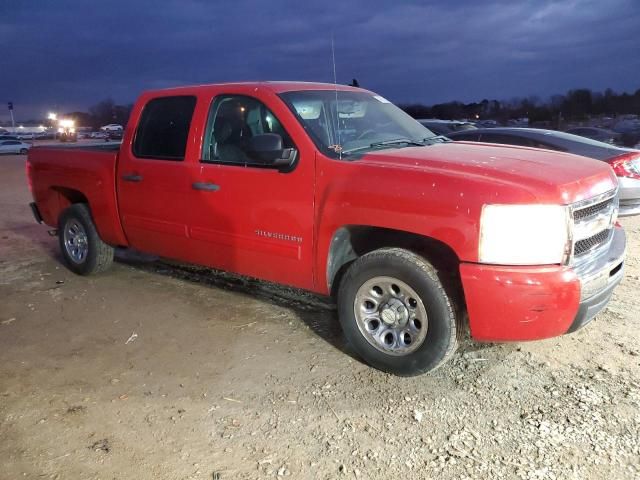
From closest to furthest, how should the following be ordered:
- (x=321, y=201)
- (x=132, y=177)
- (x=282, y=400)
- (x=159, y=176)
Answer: (x=282, y=400) → (x=321, y=201) → (x=159, y=176) → (x=132, y=177)

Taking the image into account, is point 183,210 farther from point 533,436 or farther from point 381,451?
point 533,436

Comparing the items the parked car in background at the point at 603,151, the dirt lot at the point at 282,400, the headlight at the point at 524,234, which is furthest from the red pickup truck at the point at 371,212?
the parked car in background at the point at 603,151

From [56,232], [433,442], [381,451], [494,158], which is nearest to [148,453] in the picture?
[381,451]

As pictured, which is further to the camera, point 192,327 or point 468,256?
point 192,327

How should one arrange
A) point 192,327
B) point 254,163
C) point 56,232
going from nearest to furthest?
point 254,163 → point 192,327 → point 56,232

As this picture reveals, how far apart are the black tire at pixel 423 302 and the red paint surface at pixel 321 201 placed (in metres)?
0.20

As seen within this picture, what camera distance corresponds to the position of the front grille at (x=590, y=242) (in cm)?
348

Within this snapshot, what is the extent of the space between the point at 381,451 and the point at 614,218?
246 cm

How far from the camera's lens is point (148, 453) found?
9.86ft

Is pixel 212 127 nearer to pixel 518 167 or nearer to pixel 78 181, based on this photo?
pixel 78 181

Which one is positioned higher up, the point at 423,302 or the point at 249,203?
the point at 249,203

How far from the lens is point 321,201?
395 cm

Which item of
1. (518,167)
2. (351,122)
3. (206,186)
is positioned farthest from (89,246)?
(518,167)

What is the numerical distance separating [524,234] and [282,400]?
176 centimetres
